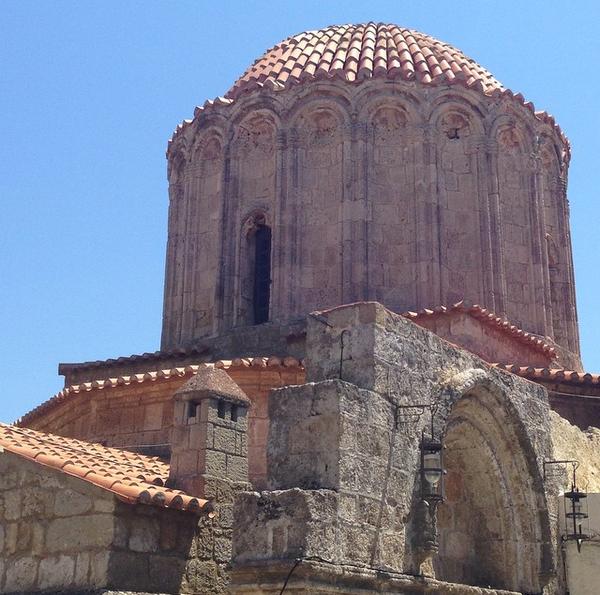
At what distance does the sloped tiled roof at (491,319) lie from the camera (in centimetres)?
1306

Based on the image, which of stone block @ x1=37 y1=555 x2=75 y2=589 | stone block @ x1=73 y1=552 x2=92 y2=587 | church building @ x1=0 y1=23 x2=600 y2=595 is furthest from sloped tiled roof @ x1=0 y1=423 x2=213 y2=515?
stone block @ x1=37 y1=555 x2=75 y2=589

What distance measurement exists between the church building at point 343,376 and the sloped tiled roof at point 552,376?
0.14 ft

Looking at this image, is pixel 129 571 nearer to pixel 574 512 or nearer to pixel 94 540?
pixel 94 540

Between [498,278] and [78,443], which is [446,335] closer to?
[498,278]

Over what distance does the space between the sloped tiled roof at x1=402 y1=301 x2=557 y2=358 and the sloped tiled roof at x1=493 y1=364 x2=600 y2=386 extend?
63 cm

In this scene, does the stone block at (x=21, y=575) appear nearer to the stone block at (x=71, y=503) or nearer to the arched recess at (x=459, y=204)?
the stone block at (x=71, y=503)

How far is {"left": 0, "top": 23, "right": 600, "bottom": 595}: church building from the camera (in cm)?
768

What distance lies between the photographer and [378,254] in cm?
1460

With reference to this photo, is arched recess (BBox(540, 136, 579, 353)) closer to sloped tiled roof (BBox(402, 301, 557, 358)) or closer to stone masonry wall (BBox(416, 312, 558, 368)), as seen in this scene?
sloped tiled roof (BBox(402, 301, 557, 358))

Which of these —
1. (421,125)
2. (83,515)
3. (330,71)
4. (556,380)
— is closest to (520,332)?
(556,380)

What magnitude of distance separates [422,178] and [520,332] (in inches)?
109

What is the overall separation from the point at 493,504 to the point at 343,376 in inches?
97.1

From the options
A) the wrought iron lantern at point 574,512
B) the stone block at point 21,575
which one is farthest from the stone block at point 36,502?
the wrought iron lantern at point 574,512

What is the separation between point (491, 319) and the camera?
1346 centimetres
